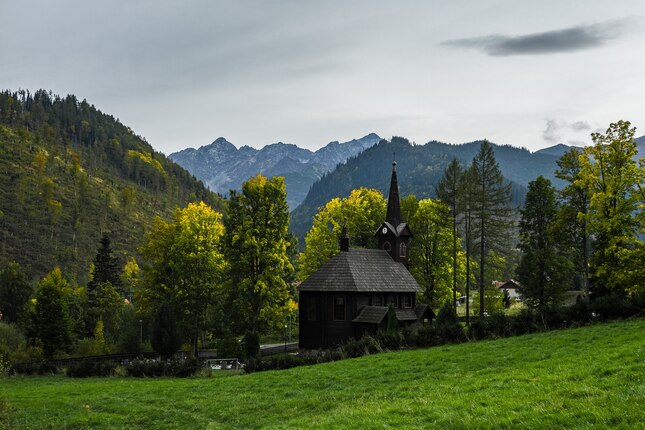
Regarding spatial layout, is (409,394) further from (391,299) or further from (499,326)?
(391,299)

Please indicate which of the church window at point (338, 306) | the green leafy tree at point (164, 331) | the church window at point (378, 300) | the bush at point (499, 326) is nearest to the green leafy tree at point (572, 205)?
the bush at point (499, 326)

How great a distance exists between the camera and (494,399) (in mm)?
13773

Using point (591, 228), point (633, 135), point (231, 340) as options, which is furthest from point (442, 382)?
point (231, 340)

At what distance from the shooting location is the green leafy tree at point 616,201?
106ft

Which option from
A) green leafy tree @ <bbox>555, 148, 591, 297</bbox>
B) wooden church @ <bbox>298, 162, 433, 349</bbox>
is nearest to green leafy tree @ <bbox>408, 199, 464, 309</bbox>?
wooden church @ <bbox>298, 162, 433, 349</bbox>

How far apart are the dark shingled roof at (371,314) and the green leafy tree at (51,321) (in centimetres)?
2767

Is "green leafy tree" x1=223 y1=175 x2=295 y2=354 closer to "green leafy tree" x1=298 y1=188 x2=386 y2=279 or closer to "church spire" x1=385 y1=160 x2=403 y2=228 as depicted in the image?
"green leafy tree" x1=298 y1=188 x2=386 y2=279

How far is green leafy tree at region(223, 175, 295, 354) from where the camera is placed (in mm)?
45844

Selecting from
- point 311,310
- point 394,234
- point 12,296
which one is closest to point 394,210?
point 394,234

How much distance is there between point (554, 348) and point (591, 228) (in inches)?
633

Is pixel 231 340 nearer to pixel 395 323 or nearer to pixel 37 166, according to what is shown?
pixel 395 323

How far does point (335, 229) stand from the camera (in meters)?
58.2

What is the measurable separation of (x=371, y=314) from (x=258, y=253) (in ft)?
36.3

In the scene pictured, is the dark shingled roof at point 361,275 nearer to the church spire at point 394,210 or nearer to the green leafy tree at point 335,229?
the church spire at point 394,210
